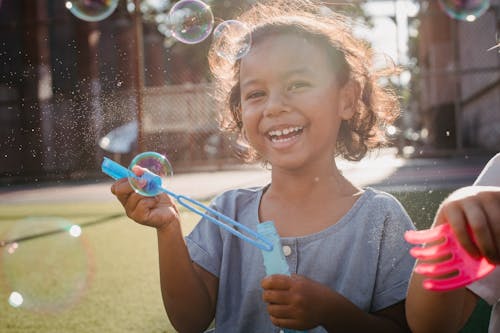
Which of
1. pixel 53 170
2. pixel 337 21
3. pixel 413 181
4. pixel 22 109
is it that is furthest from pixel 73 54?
pixel 337 21

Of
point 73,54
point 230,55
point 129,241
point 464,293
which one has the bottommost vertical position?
point 129,241

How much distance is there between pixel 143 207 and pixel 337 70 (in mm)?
593

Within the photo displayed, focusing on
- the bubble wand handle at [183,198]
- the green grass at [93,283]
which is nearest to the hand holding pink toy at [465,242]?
the bubble wand handle at [183,198]

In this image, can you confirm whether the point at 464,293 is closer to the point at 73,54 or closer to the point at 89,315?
the point at 89,315

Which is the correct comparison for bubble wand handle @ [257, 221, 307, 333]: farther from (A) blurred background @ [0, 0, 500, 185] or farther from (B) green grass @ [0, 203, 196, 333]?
(A) blurred background @ [0, 0, 500, 185]

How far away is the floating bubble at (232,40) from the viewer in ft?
4.73

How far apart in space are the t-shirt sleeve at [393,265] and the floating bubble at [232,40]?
1.73 feet

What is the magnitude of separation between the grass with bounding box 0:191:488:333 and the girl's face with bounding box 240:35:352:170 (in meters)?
0.75

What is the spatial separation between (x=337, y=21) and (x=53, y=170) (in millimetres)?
7609

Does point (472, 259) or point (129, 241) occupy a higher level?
point (472, 259)

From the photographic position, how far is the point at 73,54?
13547 millimetres

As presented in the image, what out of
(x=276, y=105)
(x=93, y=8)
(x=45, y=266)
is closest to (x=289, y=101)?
(x=276, y=105)

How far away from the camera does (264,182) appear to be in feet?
18.3

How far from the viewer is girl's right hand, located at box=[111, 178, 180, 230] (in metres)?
1.14
